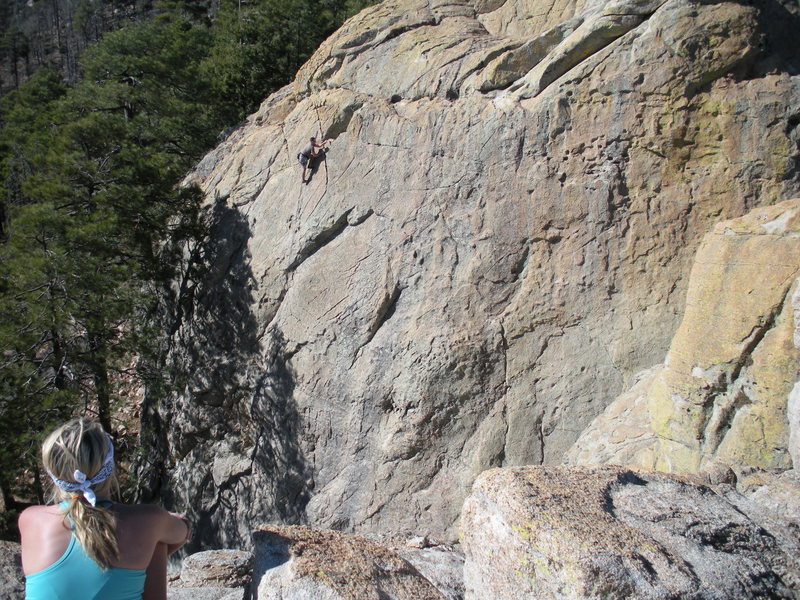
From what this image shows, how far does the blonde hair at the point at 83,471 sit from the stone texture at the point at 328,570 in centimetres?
134

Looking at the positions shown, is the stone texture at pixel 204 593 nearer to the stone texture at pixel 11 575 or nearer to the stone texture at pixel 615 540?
the stone texture at pixel 11 575

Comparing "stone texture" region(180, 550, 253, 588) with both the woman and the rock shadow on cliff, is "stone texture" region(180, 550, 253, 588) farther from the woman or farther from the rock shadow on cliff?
the woman

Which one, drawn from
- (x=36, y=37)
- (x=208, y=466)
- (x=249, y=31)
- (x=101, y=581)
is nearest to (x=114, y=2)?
(x=36, y=37)

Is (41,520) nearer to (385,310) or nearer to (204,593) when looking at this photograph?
(204,593)

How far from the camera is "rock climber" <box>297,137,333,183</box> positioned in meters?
9.03

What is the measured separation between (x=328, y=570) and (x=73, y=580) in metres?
1.58

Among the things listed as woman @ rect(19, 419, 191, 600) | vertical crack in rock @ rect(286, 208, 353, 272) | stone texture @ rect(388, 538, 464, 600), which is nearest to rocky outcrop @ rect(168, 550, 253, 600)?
stone texture @ rect(388, 538, 464, 600)

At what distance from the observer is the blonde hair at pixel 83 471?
7.86 feet

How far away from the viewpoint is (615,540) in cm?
320

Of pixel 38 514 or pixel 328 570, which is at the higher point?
pixel 38 514

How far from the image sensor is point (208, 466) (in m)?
9.54

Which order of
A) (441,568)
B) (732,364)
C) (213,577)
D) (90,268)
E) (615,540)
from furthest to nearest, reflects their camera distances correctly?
(90,268) < (213,577) < (732,364) < (441,568) < (615,540)

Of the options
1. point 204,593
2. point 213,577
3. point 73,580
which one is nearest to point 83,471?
point 73,580

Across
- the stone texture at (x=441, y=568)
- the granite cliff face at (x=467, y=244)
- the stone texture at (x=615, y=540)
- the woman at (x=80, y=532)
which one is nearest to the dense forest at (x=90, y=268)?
the granite cliff face at (x=467, y=244)
